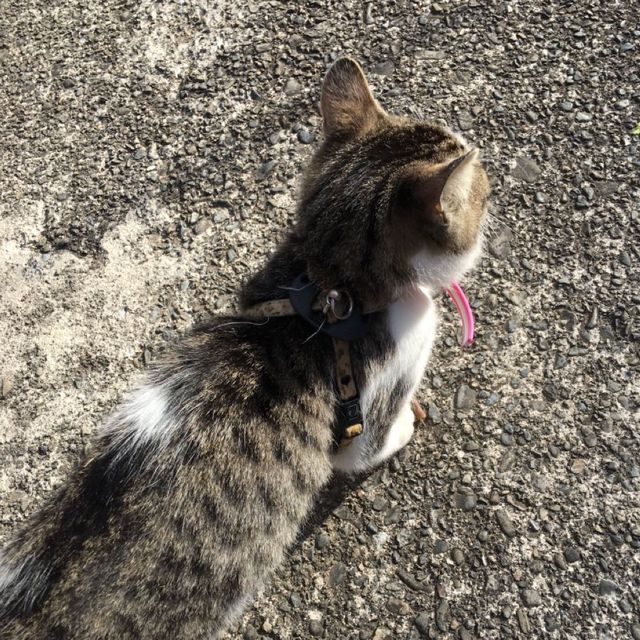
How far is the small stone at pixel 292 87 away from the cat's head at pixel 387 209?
3.82 ft

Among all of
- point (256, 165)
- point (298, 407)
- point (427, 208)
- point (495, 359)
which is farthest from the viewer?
point (256, 165)

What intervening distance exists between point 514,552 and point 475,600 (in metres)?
0.24

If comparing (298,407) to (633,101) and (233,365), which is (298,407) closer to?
(233,365)

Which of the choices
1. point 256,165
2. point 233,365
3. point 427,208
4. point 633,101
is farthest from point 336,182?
point 633,101

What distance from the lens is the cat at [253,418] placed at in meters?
1.84

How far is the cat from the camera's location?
72.6 inches

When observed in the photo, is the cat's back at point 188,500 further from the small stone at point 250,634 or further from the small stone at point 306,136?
the small stone at point 306,136

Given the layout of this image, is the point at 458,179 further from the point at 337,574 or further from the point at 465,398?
the point at 337,574

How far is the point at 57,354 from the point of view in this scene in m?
2.99

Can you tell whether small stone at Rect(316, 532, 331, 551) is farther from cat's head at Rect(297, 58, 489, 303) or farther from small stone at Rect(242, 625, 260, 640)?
cat's head at Rect(297, 58, 489, 303)

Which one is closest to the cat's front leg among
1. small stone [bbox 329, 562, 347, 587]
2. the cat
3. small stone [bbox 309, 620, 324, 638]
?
the cat

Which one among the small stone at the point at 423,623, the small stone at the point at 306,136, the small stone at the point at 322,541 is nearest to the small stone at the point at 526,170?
the small stone at the point at 306,136

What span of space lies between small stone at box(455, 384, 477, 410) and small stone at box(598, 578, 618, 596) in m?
0.84

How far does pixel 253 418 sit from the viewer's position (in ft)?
6.49
